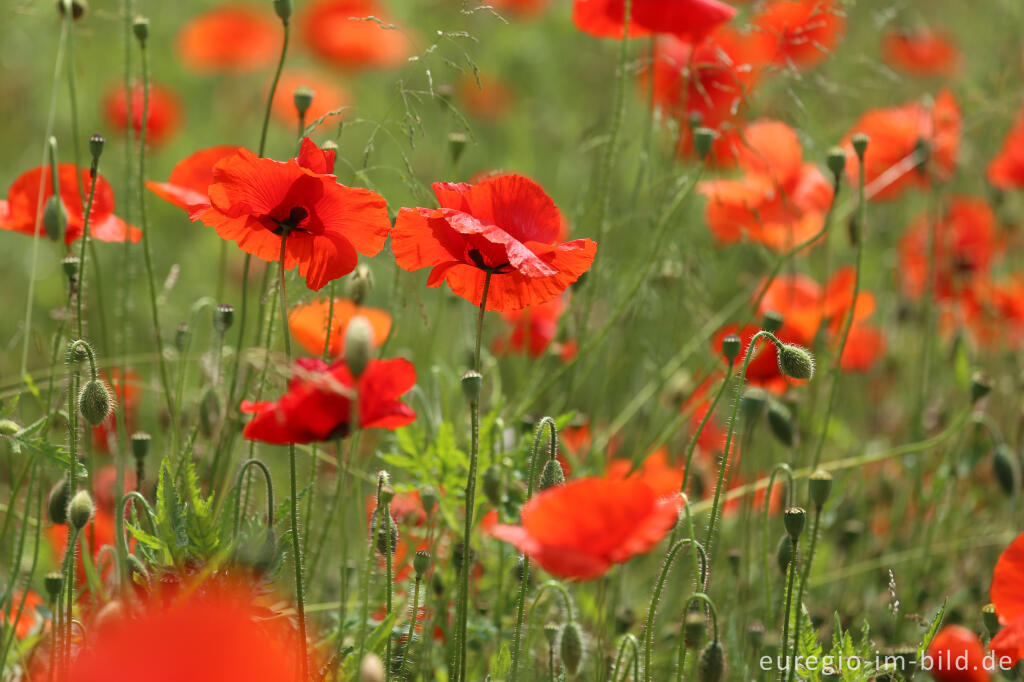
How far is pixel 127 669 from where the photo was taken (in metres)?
1.01

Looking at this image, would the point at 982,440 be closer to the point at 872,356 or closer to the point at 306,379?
the point at 872,356

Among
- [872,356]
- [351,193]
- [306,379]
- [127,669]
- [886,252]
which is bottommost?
[127,669]

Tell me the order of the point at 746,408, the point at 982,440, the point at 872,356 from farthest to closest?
the point at 872,356
the point at 982,440
the point at 746,408

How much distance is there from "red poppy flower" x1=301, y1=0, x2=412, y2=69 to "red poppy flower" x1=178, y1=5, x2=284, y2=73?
0.76ft

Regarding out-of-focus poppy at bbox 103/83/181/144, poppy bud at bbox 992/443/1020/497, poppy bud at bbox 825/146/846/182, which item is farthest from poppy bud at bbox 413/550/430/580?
out-of-focus poppy at bbox 103/83/181/144

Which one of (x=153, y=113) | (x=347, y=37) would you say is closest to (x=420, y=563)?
(x=153, y=113)

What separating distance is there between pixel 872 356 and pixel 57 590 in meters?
2.46

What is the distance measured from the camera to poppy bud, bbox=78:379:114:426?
1.66m

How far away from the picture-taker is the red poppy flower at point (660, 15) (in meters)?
2.41

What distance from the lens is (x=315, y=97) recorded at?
5.21 metres

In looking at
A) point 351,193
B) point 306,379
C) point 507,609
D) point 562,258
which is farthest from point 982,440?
point 306,379

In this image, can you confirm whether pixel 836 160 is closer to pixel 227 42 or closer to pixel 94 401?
pixel 94 401

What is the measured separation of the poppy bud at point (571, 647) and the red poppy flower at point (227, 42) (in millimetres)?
4389

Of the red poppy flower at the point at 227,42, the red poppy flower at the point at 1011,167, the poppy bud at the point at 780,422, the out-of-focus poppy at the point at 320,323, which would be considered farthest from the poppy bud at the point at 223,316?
the red poppy flower at the point at 227,42
